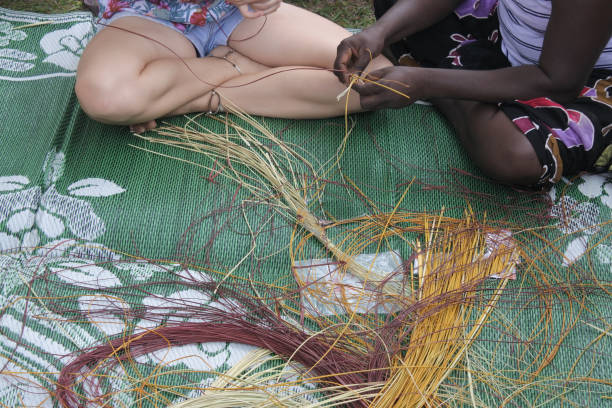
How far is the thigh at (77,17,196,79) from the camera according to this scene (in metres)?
1.44

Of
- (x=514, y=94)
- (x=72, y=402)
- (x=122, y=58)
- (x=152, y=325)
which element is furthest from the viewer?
(x=122, y=58)

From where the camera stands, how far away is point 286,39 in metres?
1.60

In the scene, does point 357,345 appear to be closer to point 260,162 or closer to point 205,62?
point 260,162

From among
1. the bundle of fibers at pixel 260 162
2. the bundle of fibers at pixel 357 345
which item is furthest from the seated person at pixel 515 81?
the bundle of fibers at pixel 357 345

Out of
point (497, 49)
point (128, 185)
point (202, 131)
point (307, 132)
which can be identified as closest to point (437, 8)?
point (497, 49)

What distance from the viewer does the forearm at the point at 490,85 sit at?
132 centimetres

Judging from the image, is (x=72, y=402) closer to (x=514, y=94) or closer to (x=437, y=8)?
(x=514, y=94)

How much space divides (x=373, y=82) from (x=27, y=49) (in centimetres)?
120

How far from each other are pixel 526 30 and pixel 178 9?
939 mm

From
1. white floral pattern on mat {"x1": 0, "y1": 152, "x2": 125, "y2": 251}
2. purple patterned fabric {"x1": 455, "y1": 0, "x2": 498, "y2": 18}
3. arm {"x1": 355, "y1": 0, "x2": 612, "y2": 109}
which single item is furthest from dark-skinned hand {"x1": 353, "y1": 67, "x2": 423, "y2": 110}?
white floral pattern on mat {"x1": 0, "y1": 152, "x2": 125, "y2": 251}

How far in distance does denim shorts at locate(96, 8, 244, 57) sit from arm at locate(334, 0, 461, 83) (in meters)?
0.38

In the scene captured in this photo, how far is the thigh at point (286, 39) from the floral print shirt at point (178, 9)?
0.09m

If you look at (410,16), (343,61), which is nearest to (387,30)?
(410,16)

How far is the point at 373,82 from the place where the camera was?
50.9 inches
